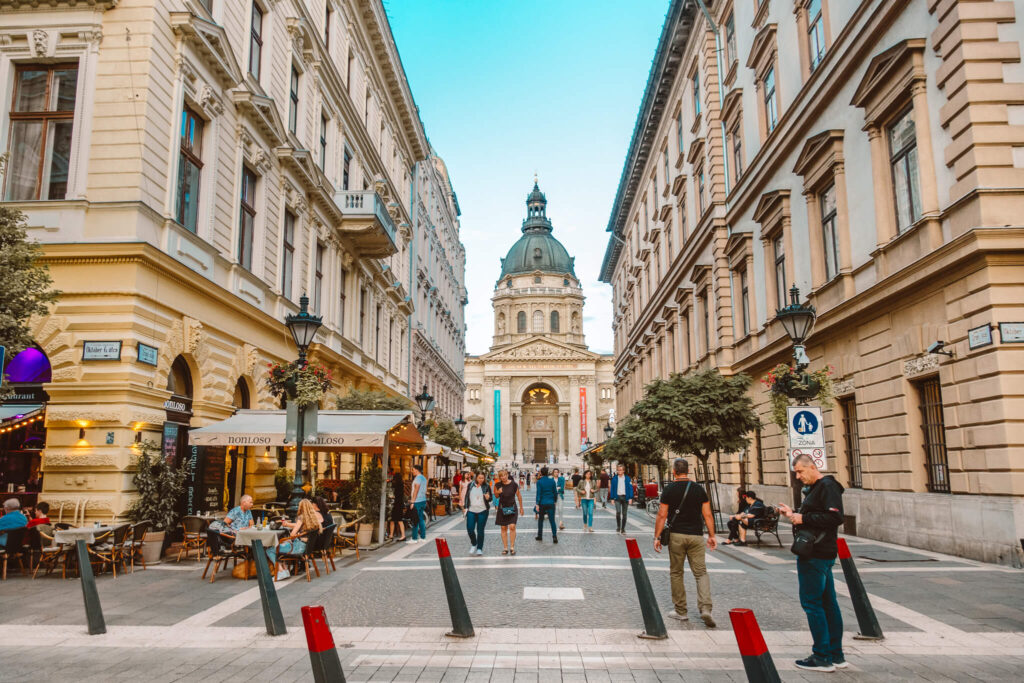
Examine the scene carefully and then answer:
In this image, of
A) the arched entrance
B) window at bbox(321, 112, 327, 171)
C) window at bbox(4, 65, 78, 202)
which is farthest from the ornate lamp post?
the arched entrance

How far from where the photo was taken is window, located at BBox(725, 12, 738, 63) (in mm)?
27109

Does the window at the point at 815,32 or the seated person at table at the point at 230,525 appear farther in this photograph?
the window at the point at 815,32

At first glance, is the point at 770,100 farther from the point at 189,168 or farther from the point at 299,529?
the point at 299,529

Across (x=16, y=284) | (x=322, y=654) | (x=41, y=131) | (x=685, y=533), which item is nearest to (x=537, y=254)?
(x=41, y=131)

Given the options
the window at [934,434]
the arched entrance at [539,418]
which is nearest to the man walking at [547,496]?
the window at [934,434]

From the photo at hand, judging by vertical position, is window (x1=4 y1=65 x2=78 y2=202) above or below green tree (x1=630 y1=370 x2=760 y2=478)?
above

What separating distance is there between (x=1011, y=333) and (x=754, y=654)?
35.9 ft

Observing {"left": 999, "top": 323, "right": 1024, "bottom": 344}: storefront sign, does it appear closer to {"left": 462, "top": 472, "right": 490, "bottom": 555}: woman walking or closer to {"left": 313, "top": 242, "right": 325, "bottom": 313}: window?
{"left": 462, "top": 472, "right": 490, "bottom": 555}: woman walking

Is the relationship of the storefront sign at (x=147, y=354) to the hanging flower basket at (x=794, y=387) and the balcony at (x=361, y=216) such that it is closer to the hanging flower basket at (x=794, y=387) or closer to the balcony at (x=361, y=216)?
the hanging flower basket at (x=794, y=387)

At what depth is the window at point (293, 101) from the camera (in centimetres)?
2137

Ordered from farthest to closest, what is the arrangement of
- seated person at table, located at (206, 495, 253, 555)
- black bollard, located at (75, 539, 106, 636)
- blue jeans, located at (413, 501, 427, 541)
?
1. blue jeans, located at (413, 501, 427, 541)
2. seated person at table, located at (206, 495, 253, 555)
3. black bollard, located at (75, 539, 106, 636)

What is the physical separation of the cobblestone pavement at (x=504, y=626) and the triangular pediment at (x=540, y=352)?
9129 cm

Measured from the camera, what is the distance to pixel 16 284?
33.7ft

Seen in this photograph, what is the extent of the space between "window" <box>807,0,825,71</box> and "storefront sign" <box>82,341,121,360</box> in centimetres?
1687
